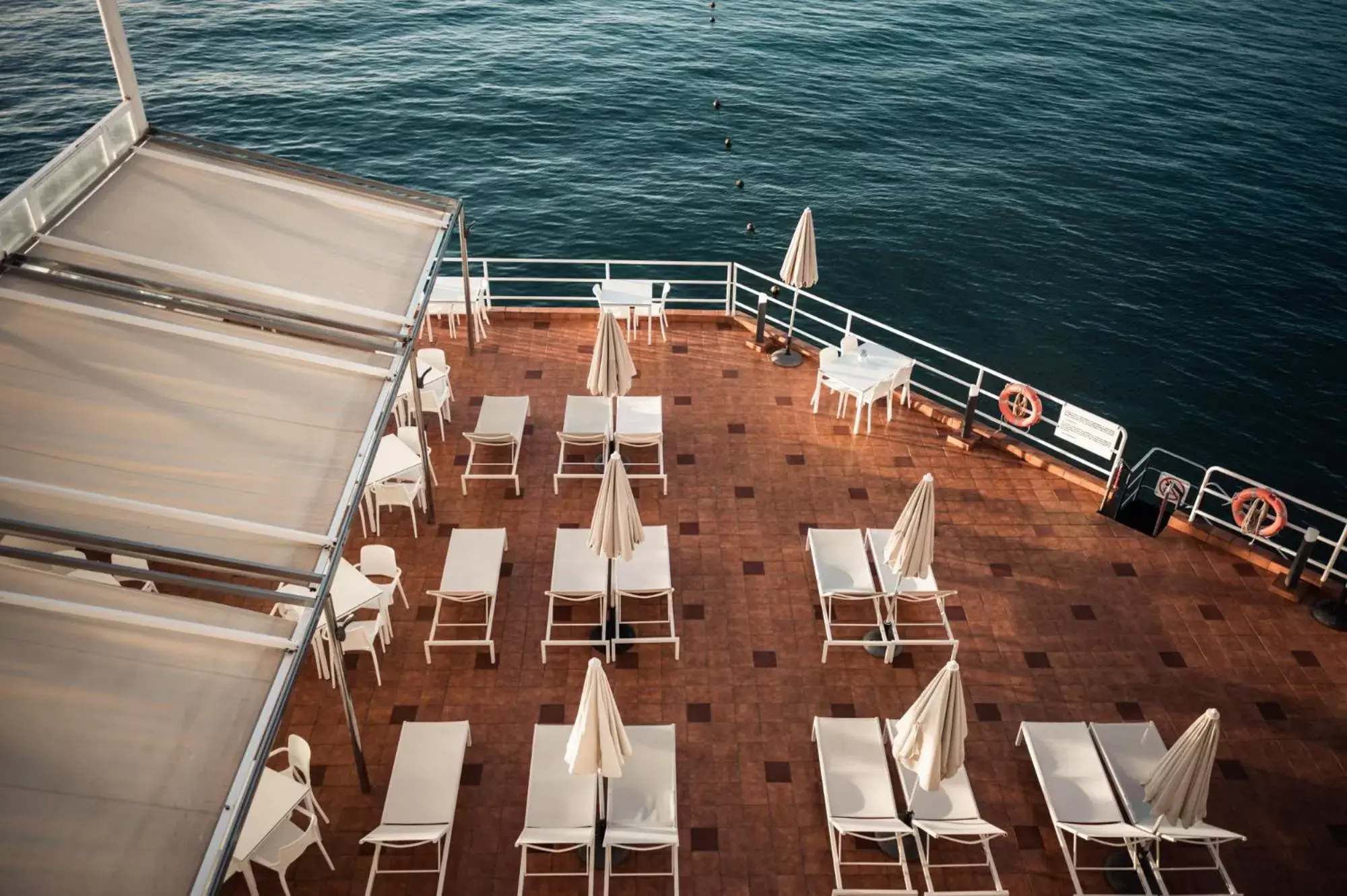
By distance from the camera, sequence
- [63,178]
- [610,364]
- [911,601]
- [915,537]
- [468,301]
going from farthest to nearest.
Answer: [468,301] → [610,364] → [911,601] → [63,178] → [915,537]

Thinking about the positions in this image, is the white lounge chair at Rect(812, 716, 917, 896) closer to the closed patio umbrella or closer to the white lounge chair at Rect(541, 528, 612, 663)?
the white lounge chair at Rect(541, 528, 612, 663)

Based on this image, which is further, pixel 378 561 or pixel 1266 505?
pixel 1266 505

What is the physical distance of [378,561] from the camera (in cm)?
1255

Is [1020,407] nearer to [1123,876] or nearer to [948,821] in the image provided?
[1123,876]

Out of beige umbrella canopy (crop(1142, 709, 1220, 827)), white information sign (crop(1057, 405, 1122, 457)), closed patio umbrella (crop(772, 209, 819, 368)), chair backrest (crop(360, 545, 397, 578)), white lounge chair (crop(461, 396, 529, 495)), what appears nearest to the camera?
beige umbrella canopy (crop(1142, 709, 1220, 827))

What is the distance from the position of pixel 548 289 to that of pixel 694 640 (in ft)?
69.8

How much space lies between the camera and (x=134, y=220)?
12.1m

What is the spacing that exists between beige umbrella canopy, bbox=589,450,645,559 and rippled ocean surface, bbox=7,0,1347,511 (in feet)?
57.3

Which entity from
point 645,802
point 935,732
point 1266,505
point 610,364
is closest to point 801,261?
point 610,364

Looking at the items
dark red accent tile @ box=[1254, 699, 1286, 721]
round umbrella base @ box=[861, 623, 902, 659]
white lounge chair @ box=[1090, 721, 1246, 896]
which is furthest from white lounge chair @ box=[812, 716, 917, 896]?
dark red accent tile @ box=[1254, 699, 1286, 721]

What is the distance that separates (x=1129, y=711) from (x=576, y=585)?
668 cm

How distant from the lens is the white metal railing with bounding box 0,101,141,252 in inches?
430

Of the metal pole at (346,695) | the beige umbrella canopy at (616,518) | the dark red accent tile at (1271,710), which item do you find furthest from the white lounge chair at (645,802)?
the dark red accent tile at (1271,710)

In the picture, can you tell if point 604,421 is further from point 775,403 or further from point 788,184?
point 788,184
